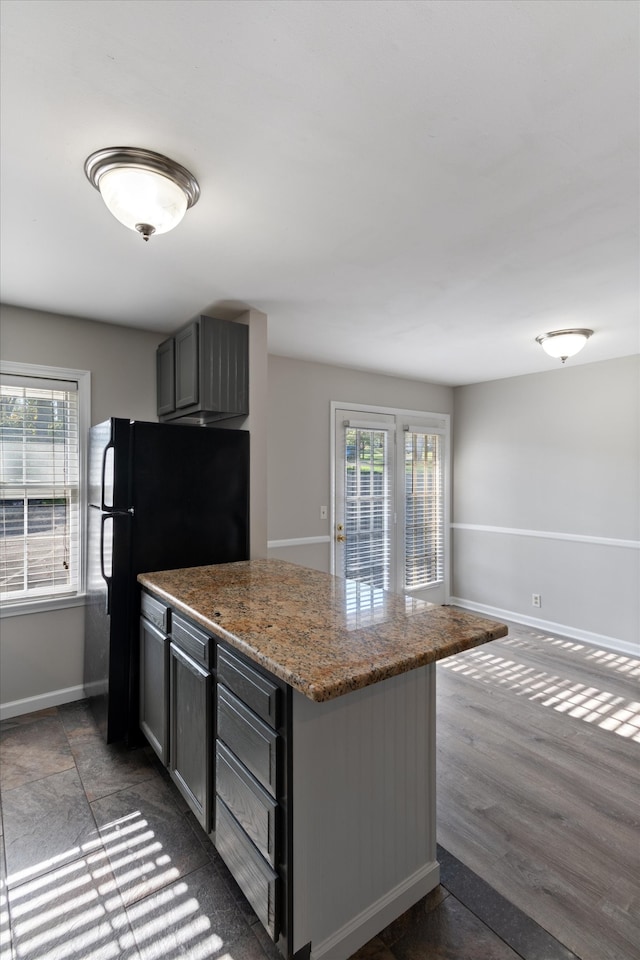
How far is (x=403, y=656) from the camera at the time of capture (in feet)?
4.41

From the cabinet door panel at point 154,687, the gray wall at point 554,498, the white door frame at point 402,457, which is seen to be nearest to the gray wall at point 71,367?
the cabinet door panel at point 154,687

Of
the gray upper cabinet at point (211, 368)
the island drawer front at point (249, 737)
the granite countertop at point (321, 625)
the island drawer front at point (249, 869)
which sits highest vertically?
the gray upper cabinet at point (211, 368)

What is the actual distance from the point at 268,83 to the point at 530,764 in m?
3.04

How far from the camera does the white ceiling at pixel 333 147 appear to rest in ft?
3.51

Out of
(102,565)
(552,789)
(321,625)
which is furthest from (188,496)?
(552,789)

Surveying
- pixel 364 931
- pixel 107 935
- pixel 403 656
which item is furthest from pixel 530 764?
pixel 107 935

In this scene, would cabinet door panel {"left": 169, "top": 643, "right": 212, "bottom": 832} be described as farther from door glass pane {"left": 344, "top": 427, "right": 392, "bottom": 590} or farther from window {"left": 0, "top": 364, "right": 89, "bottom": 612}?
door glass pane {"left": 344, "top": 427, "right": 392, "bottom": 590}

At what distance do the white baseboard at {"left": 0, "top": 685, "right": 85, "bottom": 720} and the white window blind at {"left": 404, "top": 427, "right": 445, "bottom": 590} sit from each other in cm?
322

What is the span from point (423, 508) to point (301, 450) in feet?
5.78

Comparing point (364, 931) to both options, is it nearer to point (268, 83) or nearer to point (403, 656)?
point (403, 656)

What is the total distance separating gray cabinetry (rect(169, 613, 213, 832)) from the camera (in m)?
1.75

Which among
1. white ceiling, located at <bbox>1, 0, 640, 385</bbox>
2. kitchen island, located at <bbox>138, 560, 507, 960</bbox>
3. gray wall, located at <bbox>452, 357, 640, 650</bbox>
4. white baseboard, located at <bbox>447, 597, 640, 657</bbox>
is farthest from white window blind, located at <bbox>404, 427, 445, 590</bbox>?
kitchen island, located at <bbox>138, 560, 507, 960</bbox>

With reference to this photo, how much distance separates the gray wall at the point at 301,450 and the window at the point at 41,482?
4.87 ft

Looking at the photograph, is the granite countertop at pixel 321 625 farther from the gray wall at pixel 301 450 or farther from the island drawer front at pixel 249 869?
the gray wall at pixel 301 450
